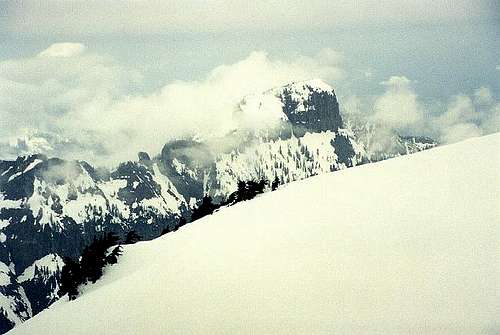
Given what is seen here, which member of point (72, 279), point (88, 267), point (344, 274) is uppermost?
point (88, 267)

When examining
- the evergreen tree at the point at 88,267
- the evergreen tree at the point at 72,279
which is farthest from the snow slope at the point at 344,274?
the evergreen tree at the point at 88,267

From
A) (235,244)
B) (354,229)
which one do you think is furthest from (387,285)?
(235,244)

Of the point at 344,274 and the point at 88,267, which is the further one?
the point at 88,267

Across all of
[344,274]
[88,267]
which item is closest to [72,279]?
[88,267]

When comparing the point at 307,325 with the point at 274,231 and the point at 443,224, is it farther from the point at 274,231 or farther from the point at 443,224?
the point at 274,231

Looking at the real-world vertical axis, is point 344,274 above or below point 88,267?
below

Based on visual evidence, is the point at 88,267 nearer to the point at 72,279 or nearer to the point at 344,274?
the point at 72,279

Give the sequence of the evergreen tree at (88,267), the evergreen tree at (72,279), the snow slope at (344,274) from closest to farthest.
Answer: the snow slope at (344,274)
the evergreen tree at (72,279)
the evergreen tree at (88,267)

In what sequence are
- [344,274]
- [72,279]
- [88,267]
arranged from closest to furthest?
[344,274]
[72,279]
[88,267]

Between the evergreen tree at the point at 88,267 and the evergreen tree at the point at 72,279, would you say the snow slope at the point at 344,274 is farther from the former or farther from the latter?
the evergreen tree at the point at 88,267
